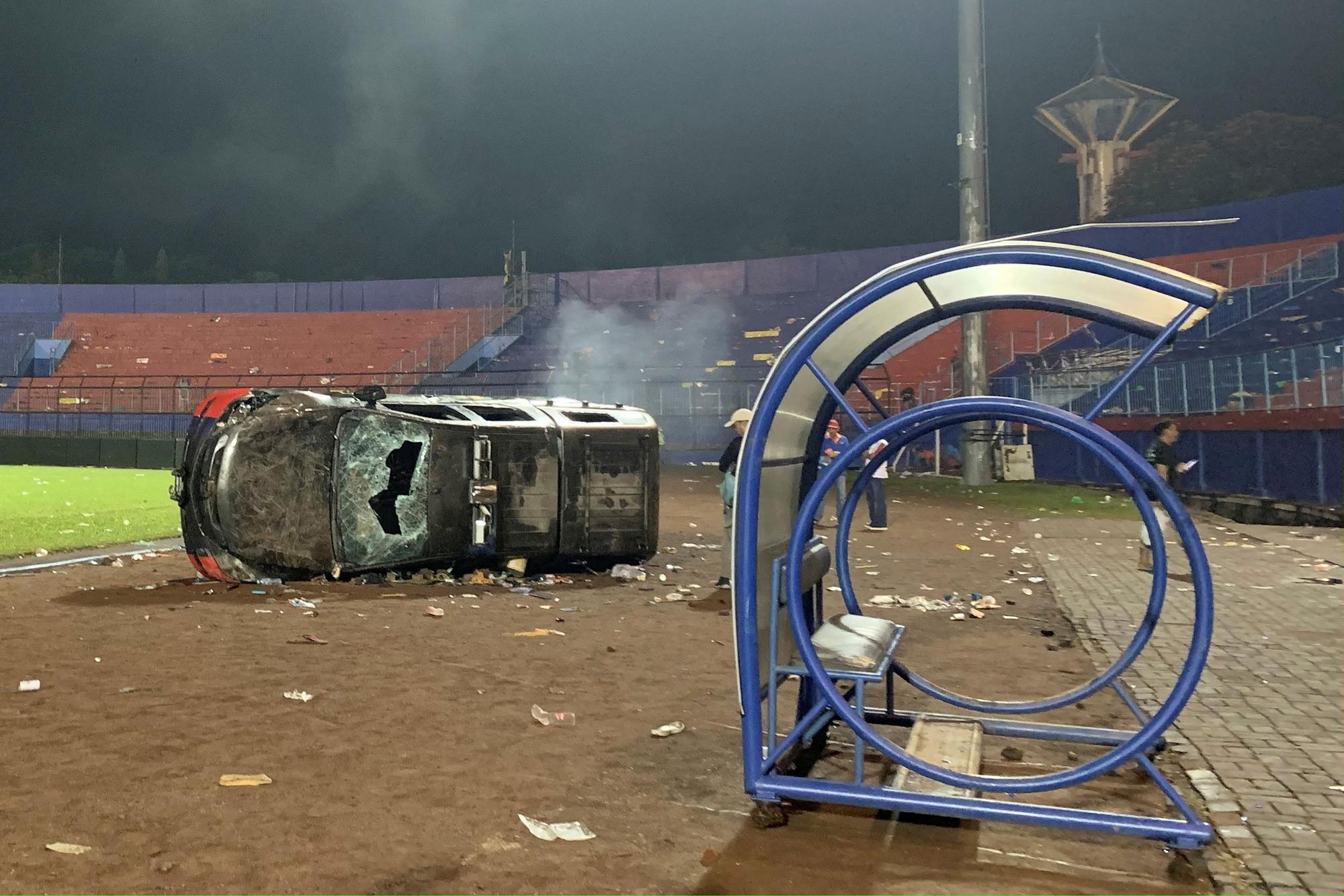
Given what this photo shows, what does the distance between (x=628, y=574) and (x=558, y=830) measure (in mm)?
6839

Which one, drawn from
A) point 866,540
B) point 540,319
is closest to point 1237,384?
point 866,540

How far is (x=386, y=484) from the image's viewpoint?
9.59 m

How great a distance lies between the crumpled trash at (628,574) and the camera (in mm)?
10672

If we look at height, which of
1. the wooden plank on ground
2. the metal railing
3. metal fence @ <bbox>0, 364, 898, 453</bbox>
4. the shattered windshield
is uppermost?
metal fence @ <bbox>0, 364, 898, 453</bbox>

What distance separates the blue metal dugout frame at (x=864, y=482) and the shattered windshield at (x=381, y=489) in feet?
18.0

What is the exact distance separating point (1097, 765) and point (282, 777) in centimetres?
331

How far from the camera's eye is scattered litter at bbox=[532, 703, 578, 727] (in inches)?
213

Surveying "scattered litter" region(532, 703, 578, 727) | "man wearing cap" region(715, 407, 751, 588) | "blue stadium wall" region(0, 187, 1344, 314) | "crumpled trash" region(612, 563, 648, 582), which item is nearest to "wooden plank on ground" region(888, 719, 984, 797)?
"scattered litter" region(532, 703, 578, 727)

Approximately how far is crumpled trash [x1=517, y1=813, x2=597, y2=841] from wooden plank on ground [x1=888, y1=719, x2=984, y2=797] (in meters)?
1.25

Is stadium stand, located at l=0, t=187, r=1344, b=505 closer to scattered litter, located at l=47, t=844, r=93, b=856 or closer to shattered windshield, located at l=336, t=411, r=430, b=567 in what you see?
shattered windshield, located at l=336, t=411, r=430, b=567

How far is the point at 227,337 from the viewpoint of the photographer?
47.2 meters

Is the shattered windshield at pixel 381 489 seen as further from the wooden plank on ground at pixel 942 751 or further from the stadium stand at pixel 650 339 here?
the stadium stand at pixel 650 339

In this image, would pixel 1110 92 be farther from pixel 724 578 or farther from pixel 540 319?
pixel 724 578

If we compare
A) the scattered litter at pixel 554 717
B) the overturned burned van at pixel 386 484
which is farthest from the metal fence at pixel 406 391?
the scattered litter at pixel 554 717
